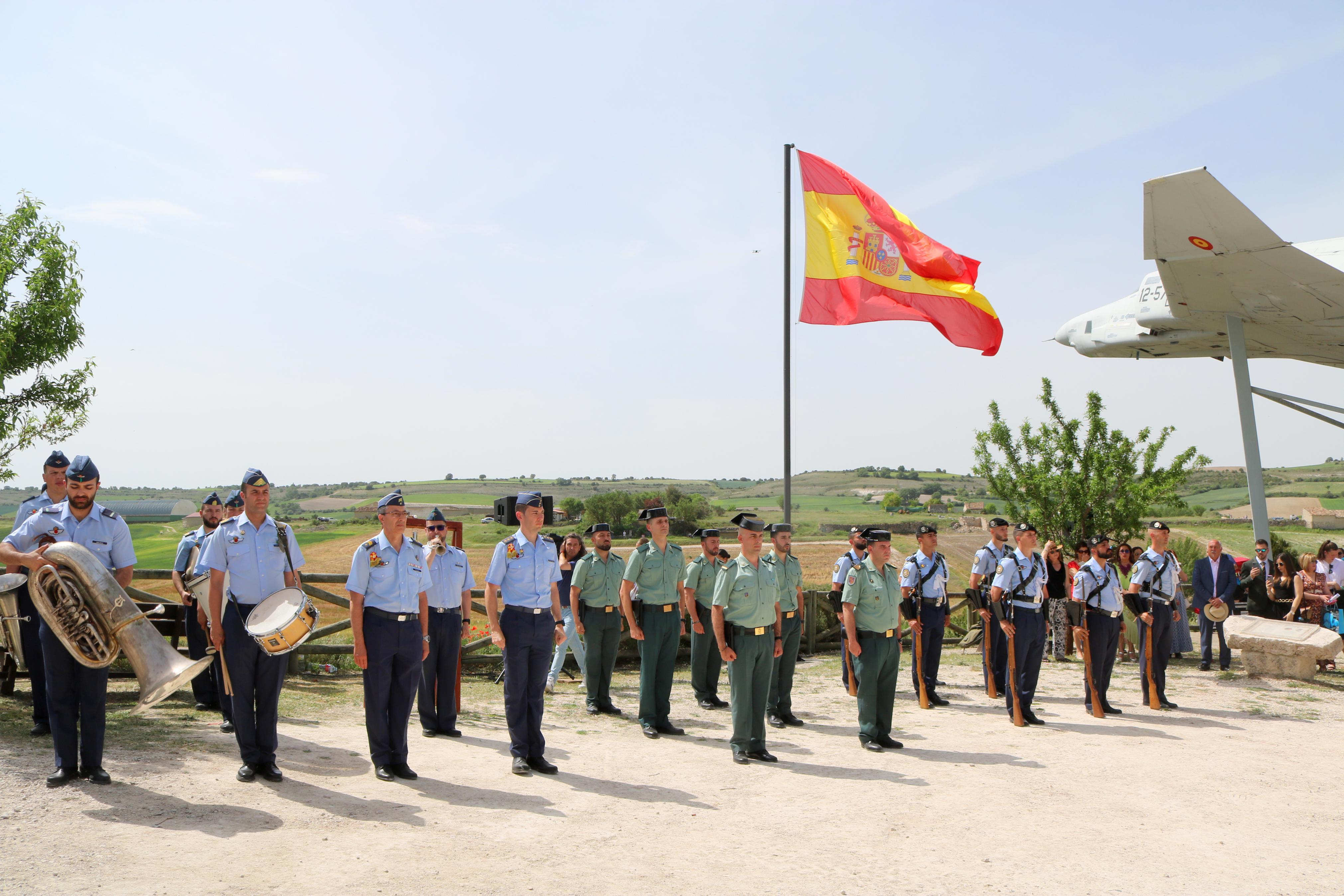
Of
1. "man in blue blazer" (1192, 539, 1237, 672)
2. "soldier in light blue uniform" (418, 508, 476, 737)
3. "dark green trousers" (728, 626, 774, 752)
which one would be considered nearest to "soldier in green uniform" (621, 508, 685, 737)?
"dark green trousers" (728, 626, 774, 752)

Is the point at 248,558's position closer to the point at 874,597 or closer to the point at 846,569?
the point at 874,597

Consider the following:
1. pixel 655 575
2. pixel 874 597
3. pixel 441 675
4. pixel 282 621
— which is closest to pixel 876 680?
pixel 874 597

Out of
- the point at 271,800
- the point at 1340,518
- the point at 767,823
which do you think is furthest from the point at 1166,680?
the point at 1340,518

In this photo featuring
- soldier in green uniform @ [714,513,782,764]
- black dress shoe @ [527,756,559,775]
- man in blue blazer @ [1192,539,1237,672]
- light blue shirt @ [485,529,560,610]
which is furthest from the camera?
man in blue blazer @ [1192,539,1237,672]

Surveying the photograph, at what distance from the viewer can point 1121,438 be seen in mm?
19422

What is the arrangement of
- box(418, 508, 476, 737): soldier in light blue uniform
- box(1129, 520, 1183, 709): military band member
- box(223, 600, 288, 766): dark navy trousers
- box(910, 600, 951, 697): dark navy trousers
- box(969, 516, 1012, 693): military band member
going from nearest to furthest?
box(223, 600, 288, 766): dark navy trousers → box(418, 508, 476, 737): soldier in light blue uniform → box(1129, 520, 1183, 709): military band member → box(910, 600, 951, 697): dark navy trousers → box(969, 516, 1012, 693): military band member

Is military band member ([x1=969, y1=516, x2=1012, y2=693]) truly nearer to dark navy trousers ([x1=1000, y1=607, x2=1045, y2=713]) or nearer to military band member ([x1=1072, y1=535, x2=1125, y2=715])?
military band member ([x1=1072, y1=535, x2=1125, y2=715])

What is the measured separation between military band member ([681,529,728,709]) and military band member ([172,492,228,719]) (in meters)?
4.67

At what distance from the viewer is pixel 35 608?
6.72m

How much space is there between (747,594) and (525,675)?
74.7 inches

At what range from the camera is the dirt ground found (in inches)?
177

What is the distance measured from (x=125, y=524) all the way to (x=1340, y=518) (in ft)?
179

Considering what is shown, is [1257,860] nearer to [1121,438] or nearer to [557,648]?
[557,648]

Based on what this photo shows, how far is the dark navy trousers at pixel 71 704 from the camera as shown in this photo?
556 cm
